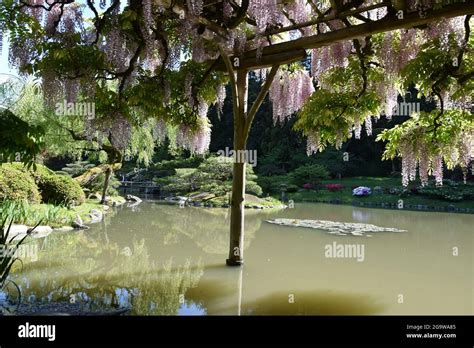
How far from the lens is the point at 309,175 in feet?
75.3

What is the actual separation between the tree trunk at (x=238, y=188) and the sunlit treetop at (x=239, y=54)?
374mm

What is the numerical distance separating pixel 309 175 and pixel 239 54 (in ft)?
57.3

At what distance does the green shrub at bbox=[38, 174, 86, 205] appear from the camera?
35.0ft

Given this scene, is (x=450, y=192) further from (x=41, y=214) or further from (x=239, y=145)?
(x=41, y=214)

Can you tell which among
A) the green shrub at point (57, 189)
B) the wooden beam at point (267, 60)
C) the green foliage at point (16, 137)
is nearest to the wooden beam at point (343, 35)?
the wooden beam at point (267, 60)

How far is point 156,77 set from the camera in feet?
19.0

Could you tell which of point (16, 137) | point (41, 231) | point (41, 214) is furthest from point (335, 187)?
point (16, 137)

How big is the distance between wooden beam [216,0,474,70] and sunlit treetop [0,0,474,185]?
1cm

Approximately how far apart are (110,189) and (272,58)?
12.7 m

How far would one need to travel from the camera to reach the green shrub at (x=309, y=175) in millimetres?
22453

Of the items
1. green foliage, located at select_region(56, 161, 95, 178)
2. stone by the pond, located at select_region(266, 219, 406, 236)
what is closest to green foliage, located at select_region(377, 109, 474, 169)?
stone by the pond, located at select_region(266, 219, 406, 236)

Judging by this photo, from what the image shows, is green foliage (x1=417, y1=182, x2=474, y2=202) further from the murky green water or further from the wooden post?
the wooden post

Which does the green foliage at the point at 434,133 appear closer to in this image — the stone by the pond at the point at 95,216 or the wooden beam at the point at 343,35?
the wooden beam at the point at 343,35
